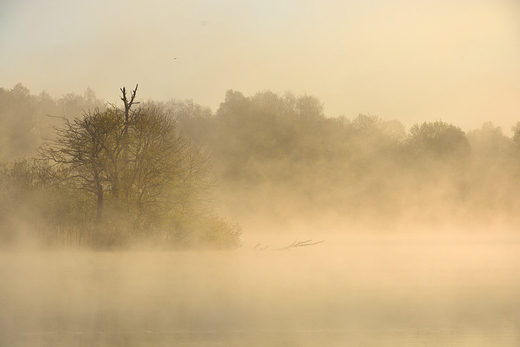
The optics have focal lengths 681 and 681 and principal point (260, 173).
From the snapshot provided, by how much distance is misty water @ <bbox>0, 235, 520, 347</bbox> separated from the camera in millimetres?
10445

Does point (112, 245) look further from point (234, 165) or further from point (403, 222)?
point (403, 222)

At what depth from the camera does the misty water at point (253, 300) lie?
10445mm

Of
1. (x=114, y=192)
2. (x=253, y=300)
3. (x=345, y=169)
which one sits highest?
(x=345, y=169)

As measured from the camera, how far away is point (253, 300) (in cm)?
1423

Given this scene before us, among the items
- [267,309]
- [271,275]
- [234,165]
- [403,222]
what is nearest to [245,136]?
[234,165]

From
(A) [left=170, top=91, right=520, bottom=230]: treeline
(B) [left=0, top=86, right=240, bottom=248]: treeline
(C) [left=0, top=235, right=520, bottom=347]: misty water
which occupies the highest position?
(A) [left=170, top=91, right=520, bottom=230]: treeline

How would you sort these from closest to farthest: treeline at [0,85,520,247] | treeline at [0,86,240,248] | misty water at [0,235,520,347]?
1. misty water at [0,235,520,347]
2. treeline at [0,86,240,248]
3. treeline at [0,85,520,247]

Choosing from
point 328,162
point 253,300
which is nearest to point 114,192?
point 253,300

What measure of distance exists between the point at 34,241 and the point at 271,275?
424 inches

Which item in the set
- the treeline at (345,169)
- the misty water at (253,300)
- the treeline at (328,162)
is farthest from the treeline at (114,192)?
the treeline at (345,169)

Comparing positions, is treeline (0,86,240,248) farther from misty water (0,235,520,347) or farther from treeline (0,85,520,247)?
treeline (0,85,520,247)

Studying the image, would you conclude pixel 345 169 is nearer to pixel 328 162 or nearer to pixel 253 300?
pixel 328 162

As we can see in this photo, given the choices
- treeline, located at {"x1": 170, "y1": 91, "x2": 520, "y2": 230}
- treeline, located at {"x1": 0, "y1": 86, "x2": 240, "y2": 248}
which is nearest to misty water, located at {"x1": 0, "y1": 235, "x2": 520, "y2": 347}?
treeline, located at {"x1": 0, "y1": 86, "x2": 240, "y2": 248}

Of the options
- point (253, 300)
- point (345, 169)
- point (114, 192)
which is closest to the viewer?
point (253, 300)
